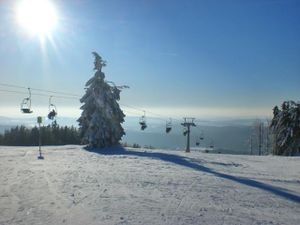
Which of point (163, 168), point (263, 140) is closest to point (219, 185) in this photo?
point (163, 168)

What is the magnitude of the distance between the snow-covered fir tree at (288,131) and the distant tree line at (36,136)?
23157mm

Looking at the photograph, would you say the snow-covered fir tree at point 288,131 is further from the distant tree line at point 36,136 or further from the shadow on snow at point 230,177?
the distant tree line at point 36,136

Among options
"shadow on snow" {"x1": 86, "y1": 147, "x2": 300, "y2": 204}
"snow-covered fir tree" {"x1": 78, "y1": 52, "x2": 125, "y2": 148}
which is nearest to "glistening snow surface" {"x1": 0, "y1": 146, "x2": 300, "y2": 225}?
"shadow on snow" {"x1": 86, "y1": 147, "x2": 300, "y2": 204}

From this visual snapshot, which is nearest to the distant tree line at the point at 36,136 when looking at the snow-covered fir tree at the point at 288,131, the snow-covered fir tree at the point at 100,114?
the snow-covered fir tree at the point at 100,114

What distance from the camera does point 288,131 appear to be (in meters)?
40.4

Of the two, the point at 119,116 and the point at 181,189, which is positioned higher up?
the point at 119,116

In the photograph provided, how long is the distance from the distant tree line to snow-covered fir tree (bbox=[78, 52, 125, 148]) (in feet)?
62.9

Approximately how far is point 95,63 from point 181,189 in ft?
60.8

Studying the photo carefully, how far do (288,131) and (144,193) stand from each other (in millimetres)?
29846

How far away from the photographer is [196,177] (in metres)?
17.5

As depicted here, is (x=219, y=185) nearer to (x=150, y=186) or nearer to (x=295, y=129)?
(x=150, y=186)

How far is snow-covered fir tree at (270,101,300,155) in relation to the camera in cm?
3984

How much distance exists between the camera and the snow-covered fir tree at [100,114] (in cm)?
3039

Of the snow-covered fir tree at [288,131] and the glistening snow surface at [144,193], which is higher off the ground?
the snow-covered fir tree at [288,131]
